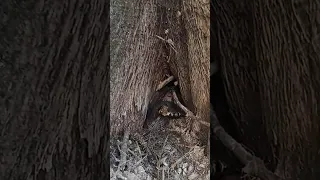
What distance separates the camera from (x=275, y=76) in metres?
0.56

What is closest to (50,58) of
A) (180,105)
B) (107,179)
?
(107,179)

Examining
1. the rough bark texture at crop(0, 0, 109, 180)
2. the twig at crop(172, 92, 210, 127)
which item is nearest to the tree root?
the twig at crop(172, 92, 210, 127)

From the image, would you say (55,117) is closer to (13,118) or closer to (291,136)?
(13,118)

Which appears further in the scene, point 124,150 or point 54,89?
point 124,150

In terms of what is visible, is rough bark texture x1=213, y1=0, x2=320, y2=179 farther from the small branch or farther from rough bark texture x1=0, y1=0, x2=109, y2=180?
rough bark texture x1=0, y1=0, x2=109, y2=180

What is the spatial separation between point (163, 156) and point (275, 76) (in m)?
0.19

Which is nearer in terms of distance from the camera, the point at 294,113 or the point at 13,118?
the point at 13,118

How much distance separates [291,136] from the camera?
21.4 inches

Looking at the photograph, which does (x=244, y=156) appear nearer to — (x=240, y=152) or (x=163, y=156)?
(x=240, y=152)

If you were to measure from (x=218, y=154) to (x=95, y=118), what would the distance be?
24cm

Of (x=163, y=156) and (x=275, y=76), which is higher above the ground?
(x=275, y=76)

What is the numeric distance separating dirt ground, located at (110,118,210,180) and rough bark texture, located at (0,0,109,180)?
13 centimetres

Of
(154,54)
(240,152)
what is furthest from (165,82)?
(240,152)

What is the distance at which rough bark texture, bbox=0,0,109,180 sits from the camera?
0.40m
